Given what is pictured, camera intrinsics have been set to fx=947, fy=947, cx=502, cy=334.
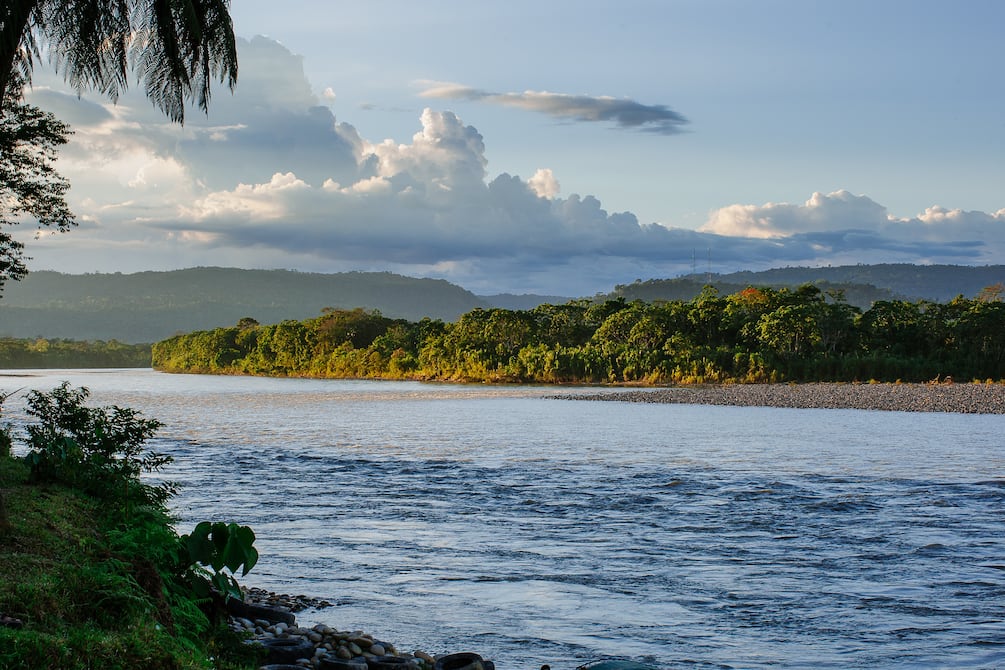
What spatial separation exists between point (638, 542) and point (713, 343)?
3589 inches

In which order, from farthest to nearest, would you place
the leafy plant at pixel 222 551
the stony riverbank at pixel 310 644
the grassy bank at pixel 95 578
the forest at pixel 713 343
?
the forest at pixel 713 343 < the leafy plant at pixel 222 551 < the stony riverbank at pixel 310 644 < the grassy bank at pixel 95 578

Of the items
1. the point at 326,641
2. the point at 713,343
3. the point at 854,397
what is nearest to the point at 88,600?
A: the point at 326,641

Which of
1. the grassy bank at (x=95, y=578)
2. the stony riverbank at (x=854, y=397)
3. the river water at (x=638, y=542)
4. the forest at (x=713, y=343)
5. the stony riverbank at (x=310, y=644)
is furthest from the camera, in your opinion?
the forest at (x=713, y=343)

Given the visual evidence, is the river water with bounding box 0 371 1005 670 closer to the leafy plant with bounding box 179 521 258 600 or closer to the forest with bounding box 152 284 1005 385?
the leafy plant with bounding box 179 521 258 600

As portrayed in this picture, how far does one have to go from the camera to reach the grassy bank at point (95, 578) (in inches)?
268

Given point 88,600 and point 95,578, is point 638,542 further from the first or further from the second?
point 88,600

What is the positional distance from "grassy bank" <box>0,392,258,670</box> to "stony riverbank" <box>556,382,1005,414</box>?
50.1 m

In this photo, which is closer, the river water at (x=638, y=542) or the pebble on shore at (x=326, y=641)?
the pebble on shore at (x=326, y=641)

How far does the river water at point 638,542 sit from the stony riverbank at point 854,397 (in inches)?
818

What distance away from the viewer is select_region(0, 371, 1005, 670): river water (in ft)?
34.8

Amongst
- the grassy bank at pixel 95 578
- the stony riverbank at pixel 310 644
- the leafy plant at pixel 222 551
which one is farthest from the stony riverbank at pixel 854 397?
the leafy plant at pixel 222 551

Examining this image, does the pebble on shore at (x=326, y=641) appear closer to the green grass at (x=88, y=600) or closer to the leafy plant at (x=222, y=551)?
the leafy plant at (x=222, y=551)

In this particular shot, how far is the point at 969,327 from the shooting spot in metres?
86.6

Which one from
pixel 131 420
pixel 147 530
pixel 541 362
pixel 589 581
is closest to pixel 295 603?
pixel 147 530
